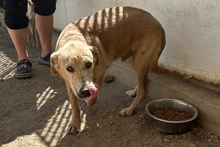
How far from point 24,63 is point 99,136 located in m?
1.90

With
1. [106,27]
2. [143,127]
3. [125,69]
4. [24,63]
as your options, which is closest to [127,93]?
[125,69]

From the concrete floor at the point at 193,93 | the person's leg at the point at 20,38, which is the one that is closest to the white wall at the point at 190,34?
the concrete floor at the point at 193,93

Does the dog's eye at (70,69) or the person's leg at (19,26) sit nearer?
the dog's eye at (70,69)

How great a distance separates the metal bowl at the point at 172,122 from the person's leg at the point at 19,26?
200 cm

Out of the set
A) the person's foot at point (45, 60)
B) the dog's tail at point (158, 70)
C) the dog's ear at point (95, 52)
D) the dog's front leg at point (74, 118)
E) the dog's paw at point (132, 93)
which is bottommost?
the person's foot at point (45, 60)

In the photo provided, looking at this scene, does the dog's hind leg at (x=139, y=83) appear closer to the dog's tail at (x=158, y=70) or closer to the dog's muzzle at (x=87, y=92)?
the dog's tail at (x=158, y=70)

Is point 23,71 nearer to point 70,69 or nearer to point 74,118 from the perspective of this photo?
point 74,118

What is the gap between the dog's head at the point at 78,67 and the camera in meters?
2.64

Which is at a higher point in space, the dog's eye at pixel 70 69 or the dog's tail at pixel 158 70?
the dog's eye at pixel 70 69

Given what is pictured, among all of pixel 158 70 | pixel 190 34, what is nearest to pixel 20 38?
pixel 158 70

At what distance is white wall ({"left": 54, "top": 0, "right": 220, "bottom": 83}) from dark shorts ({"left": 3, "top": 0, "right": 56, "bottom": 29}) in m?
1.20

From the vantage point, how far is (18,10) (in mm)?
4078

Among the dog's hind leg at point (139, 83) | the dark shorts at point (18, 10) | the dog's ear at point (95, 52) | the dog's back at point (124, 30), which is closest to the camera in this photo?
the dog's ear at point (95, 52)

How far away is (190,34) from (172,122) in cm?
98
